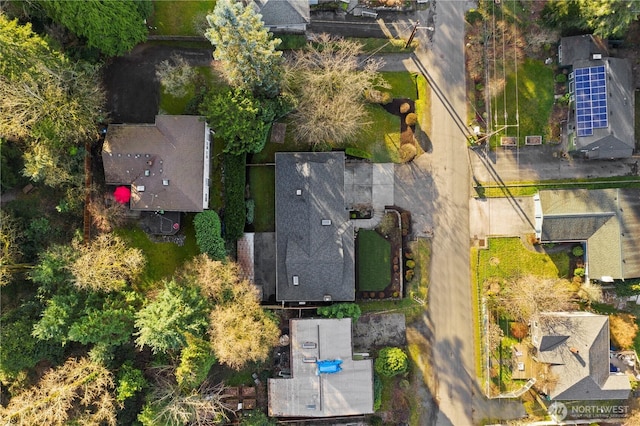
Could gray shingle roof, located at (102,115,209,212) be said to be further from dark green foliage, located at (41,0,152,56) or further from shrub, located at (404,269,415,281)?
shrub, located at (404,269,415,281)

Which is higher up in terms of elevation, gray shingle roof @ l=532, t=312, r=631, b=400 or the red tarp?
the red tarp

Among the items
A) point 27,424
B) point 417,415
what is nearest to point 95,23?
point 27,424

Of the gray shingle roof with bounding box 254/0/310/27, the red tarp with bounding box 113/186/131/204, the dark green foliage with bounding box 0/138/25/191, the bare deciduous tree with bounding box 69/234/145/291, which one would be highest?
the gray shingle roof with bounding box 254/0/310/27

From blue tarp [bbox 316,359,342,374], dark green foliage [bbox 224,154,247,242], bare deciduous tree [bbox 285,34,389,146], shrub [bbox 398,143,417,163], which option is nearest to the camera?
bare deciduous tree [bbox 285,34,389,146]

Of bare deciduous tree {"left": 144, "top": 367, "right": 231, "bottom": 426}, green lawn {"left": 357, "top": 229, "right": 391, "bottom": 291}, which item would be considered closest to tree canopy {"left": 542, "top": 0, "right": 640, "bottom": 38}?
green lawn {"left": 357, "top": 229, "right": 391, "bottom": 291}

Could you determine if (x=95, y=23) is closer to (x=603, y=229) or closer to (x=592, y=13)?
(x=592, y=13)

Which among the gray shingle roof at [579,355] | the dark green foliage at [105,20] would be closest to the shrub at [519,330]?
the gray shingle roof at [579,355]

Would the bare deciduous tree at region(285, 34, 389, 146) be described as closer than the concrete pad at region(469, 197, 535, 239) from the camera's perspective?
Yes
